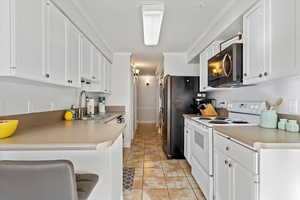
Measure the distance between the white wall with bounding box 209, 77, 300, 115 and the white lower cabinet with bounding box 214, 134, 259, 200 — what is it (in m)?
0.67

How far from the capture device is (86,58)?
9.72 feet

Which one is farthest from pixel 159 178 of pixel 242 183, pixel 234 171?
pixel 242 183

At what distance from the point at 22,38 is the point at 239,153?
1.82m

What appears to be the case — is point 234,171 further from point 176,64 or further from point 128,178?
point 176,64

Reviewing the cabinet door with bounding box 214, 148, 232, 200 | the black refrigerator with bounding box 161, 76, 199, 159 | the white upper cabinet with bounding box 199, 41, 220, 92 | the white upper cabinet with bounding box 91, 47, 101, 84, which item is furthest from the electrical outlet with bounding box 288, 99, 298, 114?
the white upper cabinet with bounding box 91, 47, 101, 84

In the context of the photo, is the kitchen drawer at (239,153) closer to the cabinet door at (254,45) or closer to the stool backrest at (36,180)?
the cabinet door at (254,45)

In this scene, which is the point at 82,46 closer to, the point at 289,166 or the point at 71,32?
the point at 71,32

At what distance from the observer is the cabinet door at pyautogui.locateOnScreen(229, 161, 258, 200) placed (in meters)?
1.36

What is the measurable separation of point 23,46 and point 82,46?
1.38 metres

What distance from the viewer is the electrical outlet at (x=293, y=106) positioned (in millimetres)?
1750

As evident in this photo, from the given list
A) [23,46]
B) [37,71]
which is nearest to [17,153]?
[37,71]

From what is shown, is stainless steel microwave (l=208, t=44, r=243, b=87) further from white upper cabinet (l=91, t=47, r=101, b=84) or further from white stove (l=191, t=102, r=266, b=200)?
white upper cabinet (l=91, t=47, r=101, b=84)

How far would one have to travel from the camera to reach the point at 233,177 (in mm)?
1665

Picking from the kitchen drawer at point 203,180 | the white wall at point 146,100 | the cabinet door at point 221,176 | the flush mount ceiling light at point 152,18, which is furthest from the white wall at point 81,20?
the white wall at point 146,100
